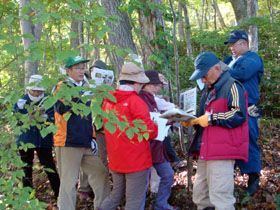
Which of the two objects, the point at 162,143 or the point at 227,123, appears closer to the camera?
→ the point at 227,123

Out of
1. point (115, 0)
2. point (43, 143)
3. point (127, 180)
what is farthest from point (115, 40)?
point (127, 180)

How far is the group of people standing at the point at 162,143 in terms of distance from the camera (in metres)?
3.40

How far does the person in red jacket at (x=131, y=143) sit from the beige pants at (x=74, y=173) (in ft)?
2.04

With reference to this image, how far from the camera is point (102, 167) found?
4332 mm

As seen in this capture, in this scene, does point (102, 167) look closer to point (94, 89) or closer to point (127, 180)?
point (127, 180)

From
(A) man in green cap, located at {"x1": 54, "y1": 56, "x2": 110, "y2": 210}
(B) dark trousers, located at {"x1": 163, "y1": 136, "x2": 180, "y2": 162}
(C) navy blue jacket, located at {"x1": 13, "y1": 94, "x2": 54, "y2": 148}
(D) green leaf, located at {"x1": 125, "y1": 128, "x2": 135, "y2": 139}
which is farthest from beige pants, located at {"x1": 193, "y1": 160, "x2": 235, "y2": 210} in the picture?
(C) navy blue jacket, located at {"x1": 13, "y1": 94, "x2": 54, "y2": 148}

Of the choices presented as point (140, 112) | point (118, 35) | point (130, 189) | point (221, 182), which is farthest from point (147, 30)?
point (221, 182)

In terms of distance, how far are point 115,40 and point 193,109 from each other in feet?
8.92

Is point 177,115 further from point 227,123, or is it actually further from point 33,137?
point 33,137

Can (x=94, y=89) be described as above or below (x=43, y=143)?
above

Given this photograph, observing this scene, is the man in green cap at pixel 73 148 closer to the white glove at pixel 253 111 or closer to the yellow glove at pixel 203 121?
the yellow glove at pixel 203 121

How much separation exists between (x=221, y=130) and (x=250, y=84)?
1258mm

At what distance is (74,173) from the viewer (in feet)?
13.5

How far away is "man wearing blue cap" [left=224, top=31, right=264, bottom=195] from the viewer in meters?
4.23
